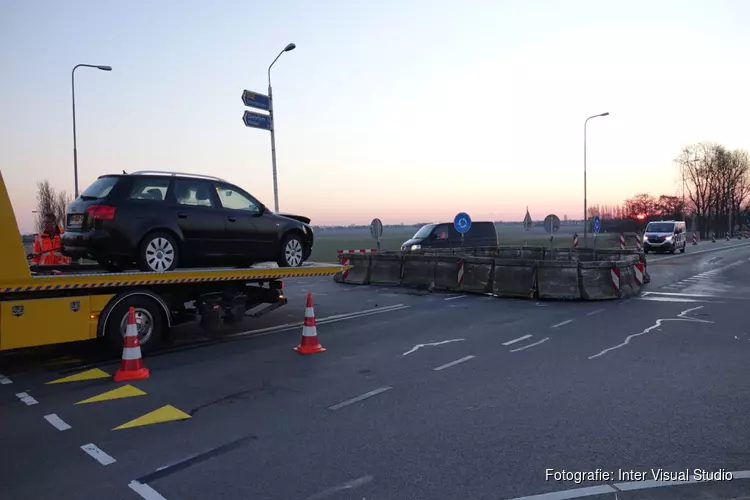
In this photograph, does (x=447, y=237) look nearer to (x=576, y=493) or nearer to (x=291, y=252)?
(x=291, y=252)

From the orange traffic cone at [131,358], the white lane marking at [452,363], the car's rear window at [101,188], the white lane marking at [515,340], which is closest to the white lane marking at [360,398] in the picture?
the white lane marking at [452,363]

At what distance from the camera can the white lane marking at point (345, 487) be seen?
12.5ft

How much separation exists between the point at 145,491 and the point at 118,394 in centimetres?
264

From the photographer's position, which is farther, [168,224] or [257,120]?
[257,120]

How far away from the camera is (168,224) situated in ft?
27.2

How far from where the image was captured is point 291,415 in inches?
216

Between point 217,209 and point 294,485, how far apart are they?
19.3 ft

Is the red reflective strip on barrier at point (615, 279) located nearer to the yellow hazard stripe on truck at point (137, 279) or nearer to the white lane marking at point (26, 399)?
the yellow hazard stripe on truck at point (137, 279)

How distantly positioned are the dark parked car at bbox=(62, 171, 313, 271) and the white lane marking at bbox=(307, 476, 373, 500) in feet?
17.5

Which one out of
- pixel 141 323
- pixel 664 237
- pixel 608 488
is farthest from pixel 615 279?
pixel 664 237

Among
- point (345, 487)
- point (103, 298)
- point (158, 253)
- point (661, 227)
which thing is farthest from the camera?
point (661, 227)

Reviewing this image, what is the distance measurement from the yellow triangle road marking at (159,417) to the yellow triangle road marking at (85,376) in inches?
69.2

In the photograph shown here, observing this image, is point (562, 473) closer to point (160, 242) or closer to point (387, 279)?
point (160, 242)

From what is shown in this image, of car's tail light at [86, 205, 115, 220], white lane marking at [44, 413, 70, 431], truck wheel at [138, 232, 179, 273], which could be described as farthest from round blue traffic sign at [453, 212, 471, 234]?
white lane marking at [44, 413, 70, 431]
